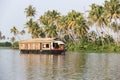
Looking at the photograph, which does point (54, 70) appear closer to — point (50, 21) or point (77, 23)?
point (77, 23)

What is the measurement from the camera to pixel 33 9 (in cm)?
8150

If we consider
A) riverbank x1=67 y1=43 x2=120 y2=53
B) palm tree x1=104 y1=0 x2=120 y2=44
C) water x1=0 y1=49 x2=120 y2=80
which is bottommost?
water x1=0 y1=49 x2=120 y2=80

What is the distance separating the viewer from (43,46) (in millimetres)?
52531

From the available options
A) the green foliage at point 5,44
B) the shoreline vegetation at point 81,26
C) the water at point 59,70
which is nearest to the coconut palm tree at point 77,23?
the shoreline vegetation at point 81,26

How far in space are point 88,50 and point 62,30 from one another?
11901mm

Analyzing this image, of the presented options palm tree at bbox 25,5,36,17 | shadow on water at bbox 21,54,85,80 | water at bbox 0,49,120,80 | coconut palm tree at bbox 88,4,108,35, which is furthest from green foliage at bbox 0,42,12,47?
shadow on water at bbox 21,54,85,80

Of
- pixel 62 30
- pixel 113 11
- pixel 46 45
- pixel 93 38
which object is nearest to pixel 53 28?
→ pixel 62 30

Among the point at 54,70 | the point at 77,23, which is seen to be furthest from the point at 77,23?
the point at 54,70

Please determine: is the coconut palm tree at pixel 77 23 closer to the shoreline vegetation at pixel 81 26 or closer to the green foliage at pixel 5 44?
the shoreline vegetation at pixel 81 26

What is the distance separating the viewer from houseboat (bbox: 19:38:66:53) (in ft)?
165

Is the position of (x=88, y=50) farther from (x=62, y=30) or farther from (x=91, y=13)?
(x=62, y=30)

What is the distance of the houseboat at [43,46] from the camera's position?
50.2m

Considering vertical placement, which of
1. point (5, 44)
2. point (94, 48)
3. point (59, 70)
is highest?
point (5, 44)

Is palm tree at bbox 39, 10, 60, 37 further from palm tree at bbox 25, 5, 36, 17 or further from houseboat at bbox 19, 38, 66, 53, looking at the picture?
houseboat at bbox 19, 38, 66, 53
